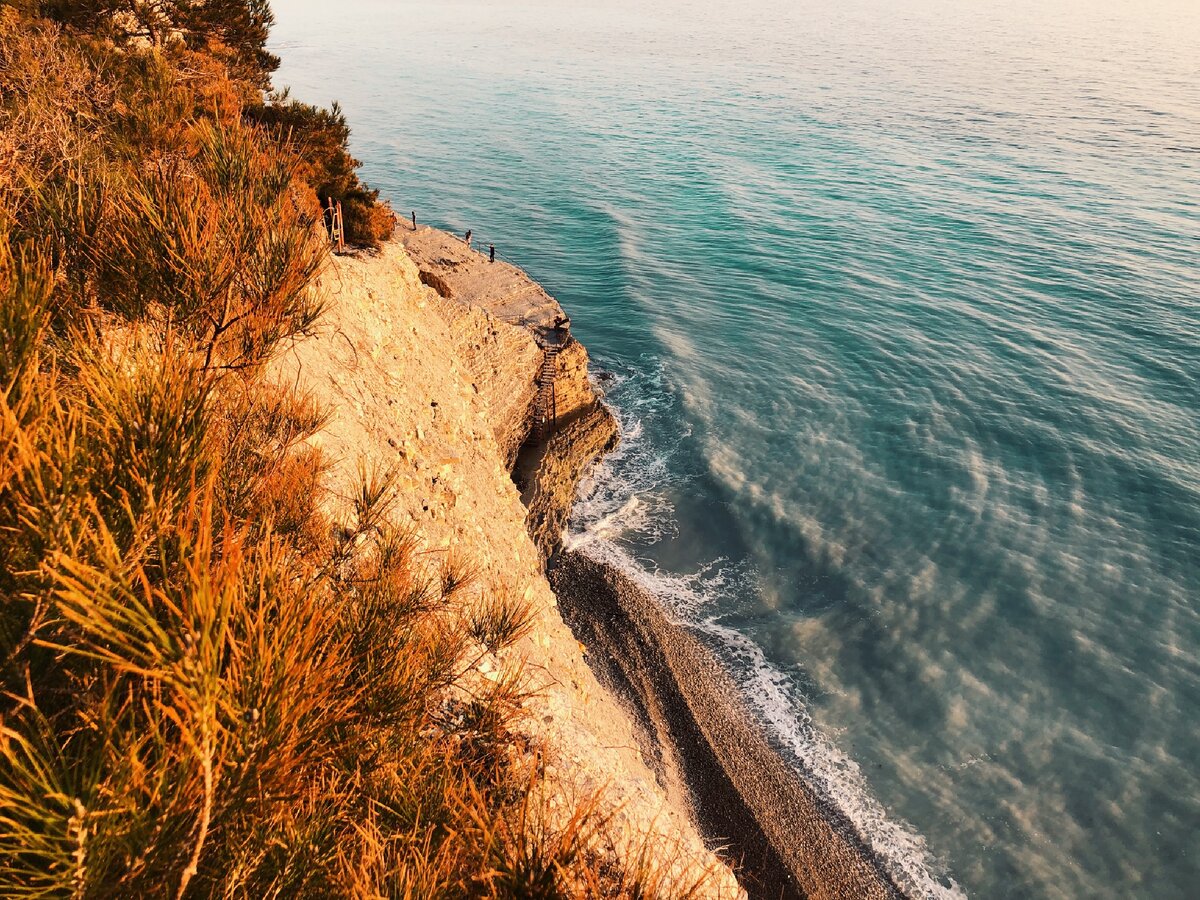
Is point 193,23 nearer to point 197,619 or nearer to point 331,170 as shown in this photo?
point 331,170

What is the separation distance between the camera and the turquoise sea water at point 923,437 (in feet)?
59.8

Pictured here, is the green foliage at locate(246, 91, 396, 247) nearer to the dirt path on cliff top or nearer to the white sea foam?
the dirt path on cliff top

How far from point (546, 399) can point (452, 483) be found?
16005mm

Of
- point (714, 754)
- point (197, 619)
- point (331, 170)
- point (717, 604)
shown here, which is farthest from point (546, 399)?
point (197, 619)

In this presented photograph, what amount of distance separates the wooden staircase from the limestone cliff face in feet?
24.5

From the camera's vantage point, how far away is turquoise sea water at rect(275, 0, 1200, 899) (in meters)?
18.2

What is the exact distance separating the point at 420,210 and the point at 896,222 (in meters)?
43.9

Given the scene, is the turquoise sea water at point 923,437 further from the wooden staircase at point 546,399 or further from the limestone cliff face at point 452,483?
the limestone cliff face at point 452,483

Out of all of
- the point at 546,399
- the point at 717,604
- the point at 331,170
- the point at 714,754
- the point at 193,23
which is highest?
the point at 193,23

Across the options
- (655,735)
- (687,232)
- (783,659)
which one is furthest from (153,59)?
(687,232)

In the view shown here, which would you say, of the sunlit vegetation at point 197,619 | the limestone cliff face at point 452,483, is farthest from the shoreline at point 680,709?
the sunlit vegetation at point 197,619

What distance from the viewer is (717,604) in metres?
23.5

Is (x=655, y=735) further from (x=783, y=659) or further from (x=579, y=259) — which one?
(x=579, y=259)

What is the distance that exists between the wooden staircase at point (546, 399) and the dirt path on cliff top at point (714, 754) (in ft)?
27.8
